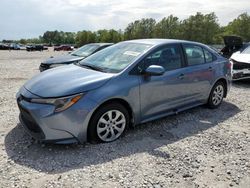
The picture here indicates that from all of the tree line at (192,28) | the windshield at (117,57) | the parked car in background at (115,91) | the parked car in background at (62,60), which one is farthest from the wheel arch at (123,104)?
the tree line at (192,28)

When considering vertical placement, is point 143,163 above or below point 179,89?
below

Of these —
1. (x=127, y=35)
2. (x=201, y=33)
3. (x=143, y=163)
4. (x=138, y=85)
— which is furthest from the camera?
(x=127, y=35)

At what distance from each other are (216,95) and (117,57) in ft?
8.25

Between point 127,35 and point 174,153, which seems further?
point 127,35

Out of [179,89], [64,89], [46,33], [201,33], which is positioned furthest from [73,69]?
[46,33]

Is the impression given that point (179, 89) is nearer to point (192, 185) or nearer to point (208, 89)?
point (208, 89)

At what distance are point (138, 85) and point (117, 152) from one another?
107 cm

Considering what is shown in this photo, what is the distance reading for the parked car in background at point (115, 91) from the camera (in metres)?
3.54

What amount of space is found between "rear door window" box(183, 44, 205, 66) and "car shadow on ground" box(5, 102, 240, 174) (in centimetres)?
113

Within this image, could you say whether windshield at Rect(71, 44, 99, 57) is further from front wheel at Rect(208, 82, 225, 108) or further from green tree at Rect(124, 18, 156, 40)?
green tree at Rect(124, 18, 156, 40)

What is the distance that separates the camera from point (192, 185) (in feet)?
9.91

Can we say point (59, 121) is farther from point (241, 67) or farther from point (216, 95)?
point (241, 67)

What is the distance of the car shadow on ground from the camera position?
11.2ft

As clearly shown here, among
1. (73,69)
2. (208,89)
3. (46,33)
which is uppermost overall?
(46,33)
